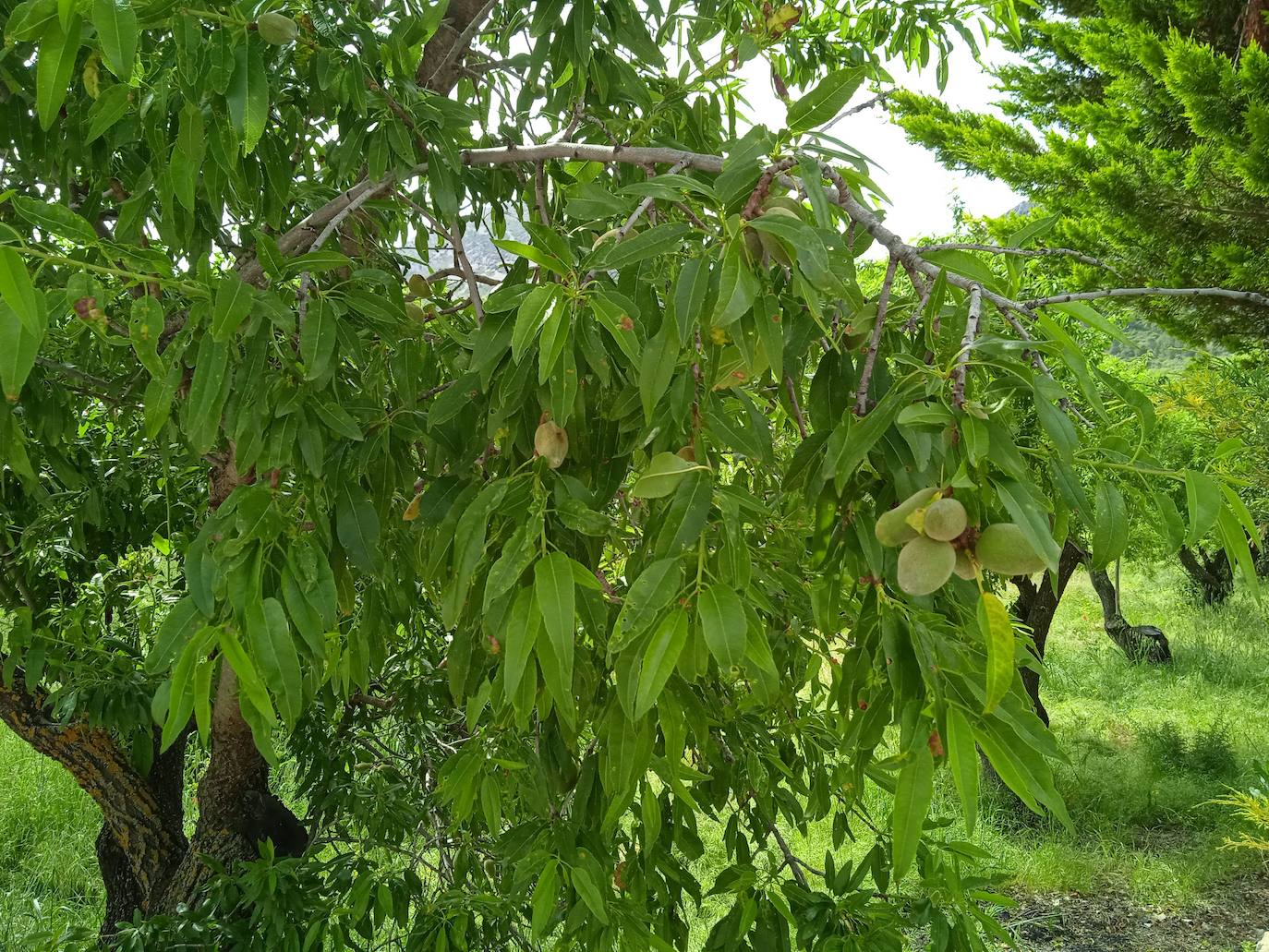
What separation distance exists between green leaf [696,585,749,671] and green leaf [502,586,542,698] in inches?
4.6

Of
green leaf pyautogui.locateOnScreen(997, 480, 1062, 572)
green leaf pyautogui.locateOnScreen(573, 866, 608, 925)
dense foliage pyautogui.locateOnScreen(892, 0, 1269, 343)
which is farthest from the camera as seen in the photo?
dense foliage pyautogui.locateOnScreen(892, 0, 1269, 343)

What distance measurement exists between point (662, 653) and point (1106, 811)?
15.7ft

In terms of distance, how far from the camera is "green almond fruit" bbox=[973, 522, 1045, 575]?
51cm

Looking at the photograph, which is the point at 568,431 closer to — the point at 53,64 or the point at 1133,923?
the point at 53,64

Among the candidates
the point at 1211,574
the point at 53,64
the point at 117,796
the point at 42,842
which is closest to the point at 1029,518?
the point at 53,64

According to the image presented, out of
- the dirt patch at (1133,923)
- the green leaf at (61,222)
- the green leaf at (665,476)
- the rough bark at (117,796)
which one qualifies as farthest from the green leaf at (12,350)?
the dirt patch at (1133,923)

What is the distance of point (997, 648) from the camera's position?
1.62ft

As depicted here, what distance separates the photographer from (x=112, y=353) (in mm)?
1434

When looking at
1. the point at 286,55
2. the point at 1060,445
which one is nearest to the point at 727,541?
the point at 1060,445

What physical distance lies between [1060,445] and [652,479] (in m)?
0.26

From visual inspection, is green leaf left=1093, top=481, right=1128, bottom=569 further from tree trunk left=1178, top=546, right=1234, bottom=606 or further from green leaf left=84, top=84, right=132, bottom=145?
tree trunk left=1178, top=546, right=1234, bottom=606

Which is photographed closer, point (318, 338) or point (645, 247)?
point (645, 247)

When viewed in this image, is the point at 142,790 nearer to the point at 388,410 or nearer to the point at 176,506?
the point at 176,506

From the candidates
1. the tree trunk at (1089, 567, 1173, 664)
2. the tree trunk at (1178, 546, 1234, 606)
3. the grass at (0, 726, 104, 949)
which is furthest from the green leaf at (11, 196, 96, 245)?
the tree trunk at (1178, 546, 1234, 606)
